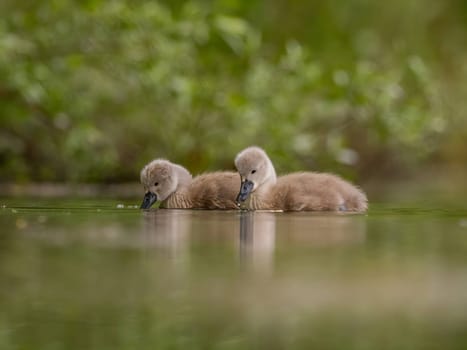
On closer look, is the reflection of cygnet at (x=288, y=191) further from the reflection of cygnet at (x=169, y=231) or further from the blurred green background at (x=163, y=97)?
the blurred green background at (x=163, y=97)

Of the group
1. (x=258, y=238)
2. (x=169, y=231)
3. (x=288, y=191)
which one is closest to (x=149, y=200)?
(x=288, y=191)

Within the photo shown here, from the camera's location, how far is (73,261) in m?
4.98

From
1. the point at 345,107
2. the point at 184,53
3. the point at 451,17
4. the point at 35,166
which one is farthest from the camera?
the point at 451,17

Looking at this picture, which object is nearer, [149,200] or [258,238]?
[258,238]

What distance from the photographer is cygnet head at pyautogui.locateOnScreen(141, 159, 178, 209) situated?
786 cm

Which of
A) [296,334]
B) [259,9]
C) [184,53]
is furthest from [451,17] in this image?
[296,334]

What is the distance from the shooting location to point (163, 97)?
436 inches

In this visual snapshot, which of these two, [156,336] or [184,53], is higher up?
[184,53]

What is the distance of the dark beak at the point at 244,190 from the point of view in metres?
7.42

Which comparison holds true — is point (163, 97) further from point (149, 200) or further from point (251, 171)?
point (251, 171)

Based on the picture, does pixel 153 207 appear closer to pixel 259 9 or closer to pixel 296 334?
pixel 296 334

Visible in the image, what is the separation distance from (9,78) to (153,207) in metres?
2.65

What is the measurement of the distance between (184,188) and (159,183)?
199 mm

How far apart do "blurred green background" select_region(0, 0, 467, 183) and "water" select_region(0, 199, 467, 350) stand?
416 cm
